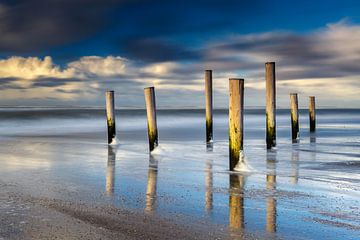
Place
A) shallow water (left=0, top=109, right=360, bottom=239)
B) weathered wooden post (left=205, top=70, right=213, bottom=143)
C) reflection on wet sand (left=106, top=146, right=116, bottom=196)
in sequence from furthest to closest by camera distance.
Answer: weathered wooden post (left=205, top=70, right=213, bottom=143) < reflection on wet sand (left=106, top=146, right=116, bottom=196) < shallow water (left=0, top=109, right=360, bottom=239)

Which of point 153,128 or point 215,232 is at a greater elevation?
point 153,128

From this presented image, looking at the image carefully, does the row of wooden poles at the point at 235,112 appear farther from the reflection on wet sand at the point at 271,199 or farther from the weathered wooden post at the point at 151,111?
the reflection on wet sand at the point at 271,199

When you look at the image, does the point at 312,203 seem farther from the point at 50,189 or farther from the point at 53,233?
the point at 50,189

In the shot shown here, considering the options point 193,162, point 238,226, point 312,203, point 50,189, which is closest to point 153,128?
point 193,162

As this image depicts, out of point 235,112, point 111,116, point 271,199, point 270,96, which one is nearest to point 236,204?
point 271,199

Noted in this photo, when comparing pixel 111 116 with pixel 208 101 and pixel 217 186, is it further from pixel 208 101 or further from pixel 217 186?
pixel 217 186

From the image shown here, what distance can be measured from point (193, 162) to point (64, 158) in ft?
11.5

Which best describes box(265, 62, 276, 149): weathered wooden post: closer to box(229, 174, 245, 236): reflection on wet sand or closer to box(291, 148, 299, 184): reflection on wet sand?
box(291, 148, 299, 184): reflection on wet sand

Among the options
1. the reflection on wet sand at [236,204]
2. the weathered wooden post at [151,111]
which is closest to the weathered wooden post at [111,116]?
the weathered wooden post at [151,111]

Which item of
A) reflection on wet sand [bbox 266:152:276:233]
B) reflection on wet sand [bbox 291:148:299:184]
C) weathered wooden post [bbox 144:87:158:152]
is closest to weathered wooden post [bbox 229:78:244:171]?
reflection on wet sand [bbox 266:152:276:233]

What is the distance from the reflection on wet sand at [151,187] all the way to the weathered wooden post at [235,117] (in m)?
1.72

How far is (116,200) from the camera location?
6.60m

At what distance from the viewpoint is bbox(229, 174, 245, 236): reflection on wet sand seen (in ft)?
17.0

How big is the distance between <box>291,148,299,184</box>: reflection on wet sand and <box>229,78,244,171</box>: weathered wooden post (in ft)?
4.03
